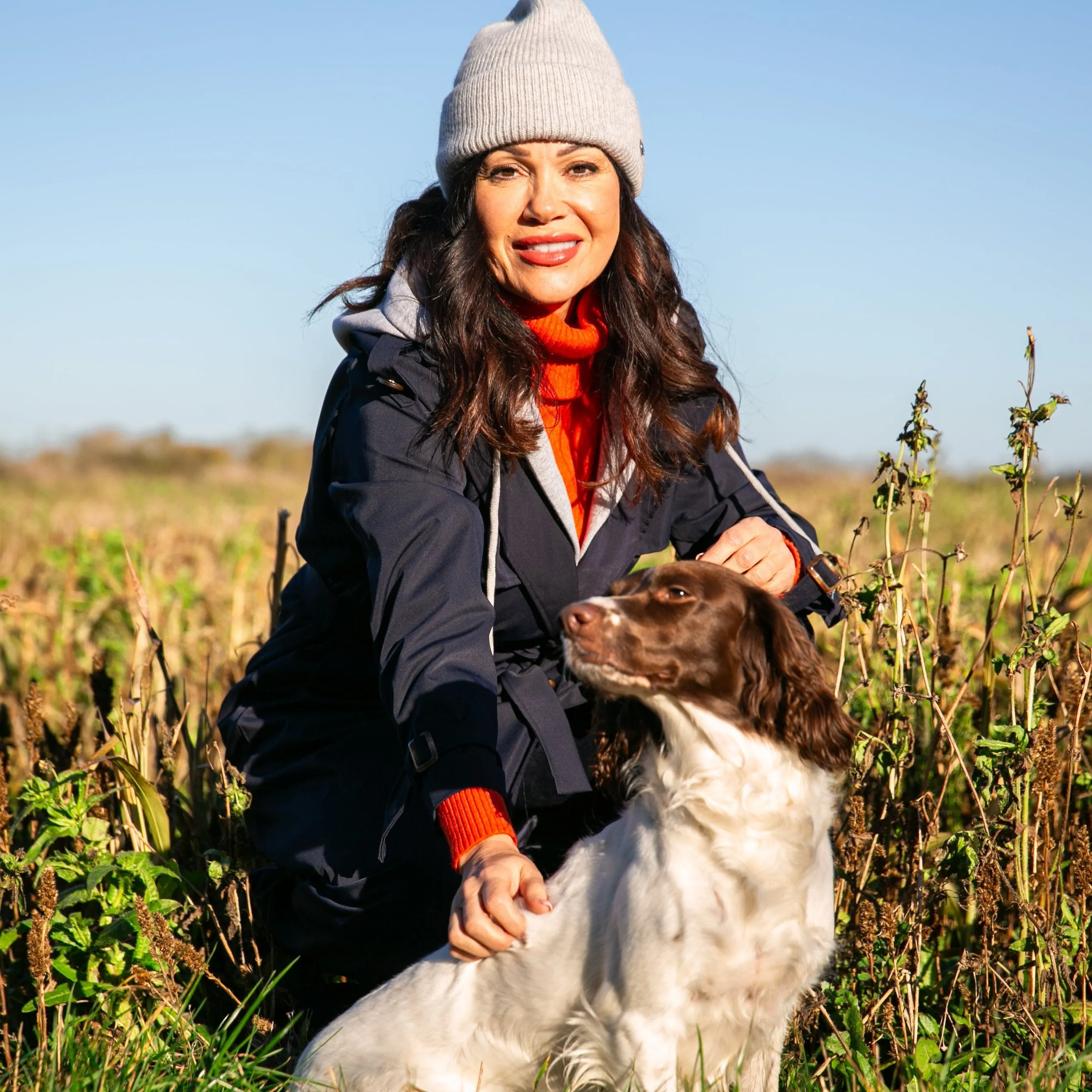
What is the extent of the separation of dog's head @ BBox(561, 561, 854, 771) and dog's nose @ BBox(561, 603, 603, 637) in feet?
0.04

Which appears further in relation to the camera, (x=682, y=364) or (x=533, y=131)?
(x=682, y=364)

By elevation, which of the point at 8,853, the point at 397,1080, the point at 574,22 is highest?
the point at 574,22

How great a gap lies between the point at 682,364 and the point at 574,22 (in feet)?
3.15

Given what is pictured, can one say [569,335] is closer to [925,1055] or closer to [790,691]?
[790,691]

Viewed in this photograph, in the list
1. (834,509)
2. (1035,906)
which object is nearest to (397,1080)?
(1035,906)

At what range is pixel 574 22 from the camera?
3.26 meters

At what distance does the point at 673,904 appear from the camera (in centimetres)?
228

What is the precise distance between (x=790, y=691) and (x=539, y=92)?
1656 millimetres

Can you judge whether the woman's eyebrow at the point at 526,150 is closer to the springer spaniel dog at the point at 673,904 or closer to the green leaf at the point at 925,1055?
the springer spaniel dog at the point at 673,904

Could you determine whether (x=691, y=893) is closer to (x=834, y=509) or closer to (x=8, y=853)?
(x=8, y=853)

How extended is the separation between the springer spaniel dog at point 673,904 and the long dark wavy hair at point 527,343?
0.74 meters

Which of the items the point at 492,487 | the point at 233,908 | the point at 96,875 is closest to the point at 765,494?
the point at 492,487

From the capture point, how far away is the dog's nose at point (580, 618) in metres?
2.30

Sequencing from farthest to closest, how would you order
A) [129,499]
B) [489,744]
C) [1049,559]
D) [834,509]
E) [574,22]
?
[129,499], [834,509], [1049,559], [574,22], [489,744]
